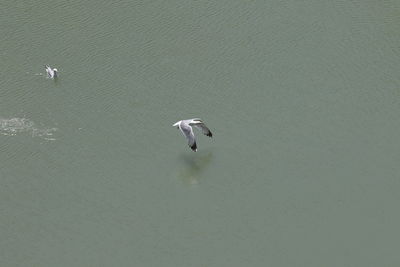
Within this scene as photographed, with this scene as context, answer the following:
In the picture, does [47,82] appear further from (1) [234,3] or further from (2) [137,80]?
(1) [234,3]

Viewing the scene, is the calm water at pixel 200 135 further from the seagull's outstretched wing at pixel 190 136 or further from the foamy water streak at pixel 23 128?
the seagull's outstretched wing at pixel 190 136

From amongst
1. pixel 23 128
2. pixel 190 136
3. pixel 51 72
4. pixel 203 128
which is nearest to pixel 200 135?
pixel 203 128

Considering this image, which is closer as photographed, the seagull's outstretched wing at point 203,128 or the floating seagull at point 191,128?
the floating seagull at point 191,128

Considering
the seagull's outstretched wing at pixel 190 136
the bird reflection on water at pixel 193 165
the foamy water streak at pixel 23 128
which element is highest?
the foamy water streak at pixel 23 128

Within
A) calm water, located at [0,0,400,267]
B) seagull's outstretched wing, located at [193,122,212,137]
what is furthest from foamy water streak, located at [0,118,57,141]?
seagull's outstretched wing, located at [193,122,212,137]

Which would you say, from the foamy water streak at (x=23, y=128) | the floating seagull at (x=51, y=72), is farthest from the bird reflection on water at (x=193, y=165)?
the floating seagull at (x=51, y=72)

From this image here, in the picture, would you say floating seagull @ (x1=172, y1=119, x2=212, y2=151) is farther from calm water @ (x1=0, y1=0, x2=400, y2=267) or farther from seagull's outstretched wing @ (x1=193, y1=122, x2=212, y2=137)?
calm water @ (x1=0, y1=0, x2=400, y2=267)
